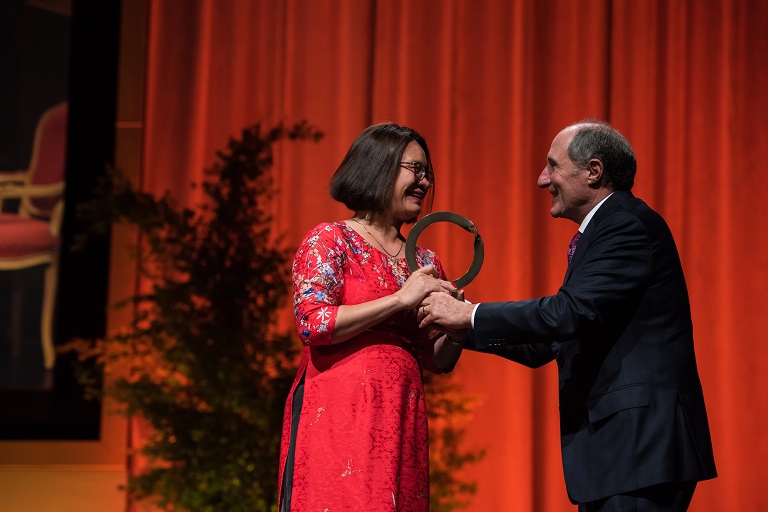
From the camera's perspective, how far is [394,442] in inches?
82.2

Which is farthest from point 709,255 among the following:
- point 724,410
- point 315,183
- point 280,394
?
point 280,394

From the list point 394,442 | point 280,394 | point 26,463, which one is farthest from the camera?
point 26,463

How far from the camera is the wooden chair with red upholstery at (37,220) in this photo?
4.21m

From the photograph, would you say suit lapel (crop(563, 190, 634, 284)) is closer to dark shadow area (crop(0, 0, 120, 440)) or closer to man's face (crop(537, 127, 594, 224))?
man's face (crop(537, 127, 594, 224))

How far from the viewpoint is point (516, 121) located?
4.18 meters

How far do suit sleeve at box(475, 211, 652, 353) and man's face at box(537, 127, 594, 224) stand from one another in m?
0.15

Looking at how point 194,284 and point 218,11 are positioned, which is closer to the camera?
point 194,284

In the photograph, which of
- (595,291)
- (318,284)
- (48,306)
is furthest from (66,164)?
(595,291)

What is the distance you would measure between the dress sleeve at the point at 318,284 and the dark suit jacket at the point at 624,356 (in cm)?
42

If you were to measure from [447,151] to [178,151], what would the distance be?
129 centimetres

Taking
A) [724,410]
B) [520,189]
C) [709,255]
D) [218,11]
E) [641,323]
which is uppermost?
[218,11]

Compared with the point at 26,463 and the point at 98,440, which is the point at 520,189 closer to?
the point at 98,440

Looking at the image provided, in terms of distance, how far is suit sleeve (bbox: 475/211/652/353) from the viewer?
2.11 metres

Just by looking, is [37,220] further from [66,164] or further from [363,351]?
[363,351]
